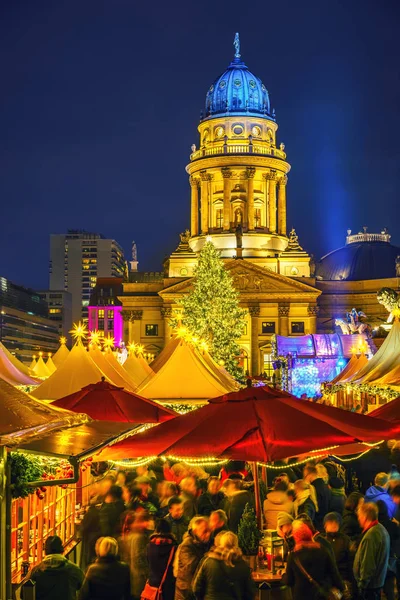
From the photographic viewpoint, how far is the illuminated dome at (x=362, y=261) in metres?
116

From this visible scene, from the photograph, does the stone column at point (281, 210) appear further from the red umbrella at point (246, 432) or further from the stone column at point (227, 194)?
the red umbrella at point (246, 432)

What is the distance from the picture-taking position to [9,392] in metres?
9.34

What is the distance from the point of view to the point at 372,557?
11.6 m

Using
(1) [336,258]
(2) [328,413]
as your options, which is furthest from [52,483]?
(1) [336,258]

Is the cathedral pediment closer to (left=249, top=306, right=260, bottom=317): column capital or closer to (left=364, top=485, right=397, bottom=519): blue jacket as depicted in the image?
(left=249, top=306, right=260, bottom=317): column capital

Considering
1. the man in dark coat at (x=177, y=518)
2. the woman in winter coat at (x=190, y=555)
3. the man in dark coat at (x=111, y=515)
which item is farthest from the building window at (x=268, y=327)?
the woman in winter coat at (x=190, y=555)

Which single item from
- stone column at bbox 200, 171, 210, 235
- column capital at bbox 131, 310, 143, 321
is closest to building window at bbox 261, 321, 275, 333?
column capital at bbox 131, 310, 143, 321

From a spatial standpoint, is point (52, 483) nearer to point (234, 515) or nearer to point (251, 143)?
point (234, 515)

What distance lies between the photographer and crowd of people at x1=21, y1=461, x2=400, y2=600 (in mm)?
9922

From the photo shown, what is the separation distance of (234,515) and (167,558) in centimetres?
315

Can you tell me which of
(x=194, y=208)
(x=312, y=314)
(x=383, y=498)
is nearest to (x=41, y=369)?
(x=383, y=498)

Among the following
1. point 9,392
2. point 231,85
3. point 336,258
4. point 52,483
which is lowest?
point 52,483

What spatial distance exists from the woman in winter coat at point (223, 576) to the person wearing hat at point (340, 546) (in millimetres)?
2269

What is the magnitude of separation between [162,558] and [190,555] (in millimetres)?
562
